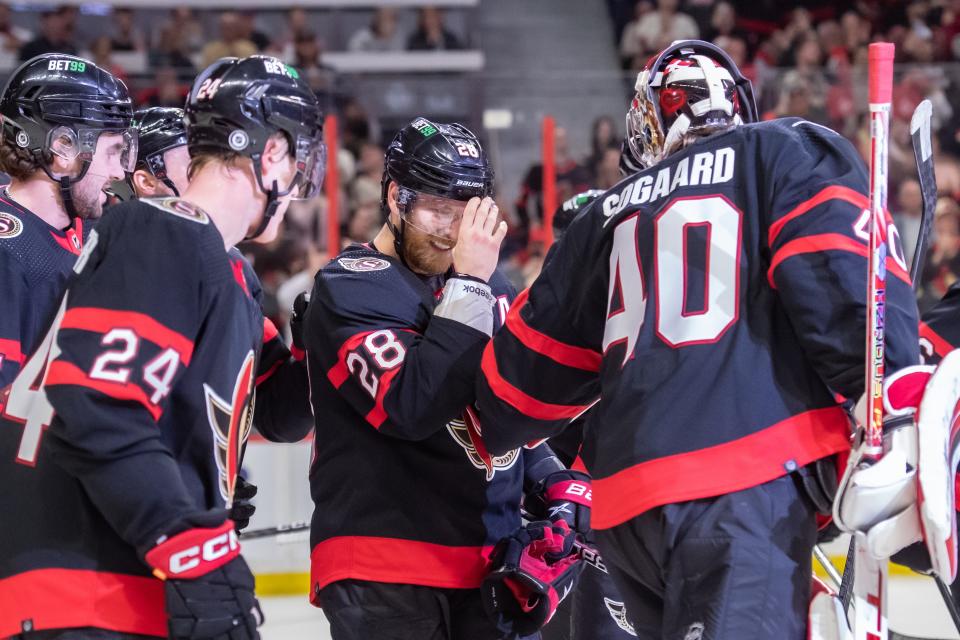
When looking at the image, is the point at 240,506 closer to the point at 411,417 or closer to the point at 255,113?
the point at 411,417

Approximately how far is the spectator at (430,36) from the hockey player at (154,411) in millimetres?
6873

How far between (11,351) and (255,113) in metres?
1.00

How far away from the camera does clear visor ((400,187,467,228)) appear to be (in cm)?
252

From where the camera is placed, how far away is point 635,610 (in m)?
2.13

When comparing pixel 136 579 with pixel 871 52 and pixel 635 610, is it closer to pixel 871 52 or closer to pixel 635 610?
pixel 635 610

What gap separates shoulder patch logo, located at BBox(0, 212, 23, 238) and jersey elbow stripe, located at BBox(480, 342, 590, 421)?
1116 mm

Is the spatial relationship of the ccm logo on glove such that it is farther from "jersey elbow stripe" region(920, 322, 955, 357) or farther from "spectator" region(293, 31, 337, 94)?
"spectator" region(293, 31, 337, 94)

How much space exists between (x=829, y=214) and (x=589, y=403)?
645mm

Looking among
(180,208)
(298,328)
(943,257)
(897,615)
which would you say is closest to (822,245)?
(180,208)

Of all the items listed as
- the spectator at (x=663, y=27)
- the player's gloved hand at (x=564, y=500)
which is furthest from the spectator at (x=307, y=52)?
the player's gloved hand at (x=564, y=500)

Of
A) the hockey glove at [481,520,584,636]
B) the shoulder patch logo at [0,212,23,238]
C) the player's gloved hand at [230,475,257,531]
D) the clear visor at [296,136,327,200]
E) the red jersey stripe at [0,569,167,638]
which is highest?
the clear visor at [296,136,327,200]

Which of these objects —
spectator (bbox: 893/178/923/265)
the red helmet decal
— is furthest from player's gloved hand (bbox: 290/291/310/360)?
spectator (bbox: 893/178/923/265)

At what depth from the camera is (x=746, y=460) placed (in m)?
1.88

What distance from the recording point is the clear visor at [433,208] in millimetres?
2521
